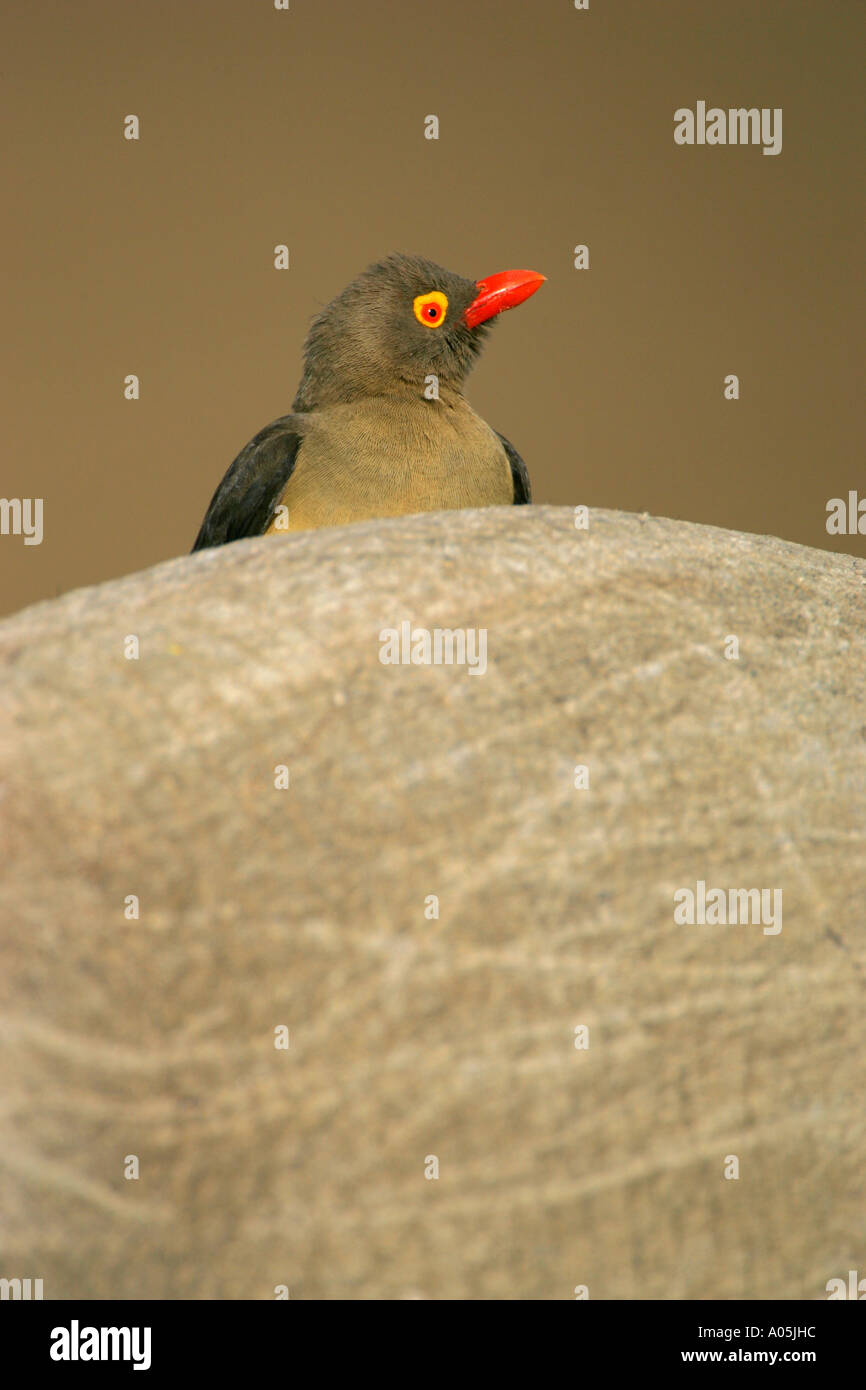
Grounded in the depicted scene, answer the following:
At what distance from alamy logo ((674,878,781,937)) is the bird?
0.66 metres

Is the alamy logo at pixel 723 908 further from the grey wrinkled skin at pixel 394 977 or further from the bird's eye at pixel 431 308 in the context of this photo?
the bird's eye at pixel 431 308

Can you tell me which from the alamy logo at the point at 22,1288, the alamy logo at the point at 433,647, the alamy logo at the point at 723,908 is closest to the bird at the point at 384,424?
the alamy logo at the point at 433,647

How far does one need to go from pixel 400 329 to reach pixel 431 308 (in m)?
0.05

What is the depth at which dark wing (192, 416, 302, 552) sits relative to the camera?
54.4 inches

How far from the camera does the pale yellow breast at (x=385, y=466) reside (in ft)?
4.42

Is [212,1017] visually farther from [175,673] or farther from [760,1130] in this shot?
[760,1130]

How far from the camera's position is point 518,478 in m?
1.50

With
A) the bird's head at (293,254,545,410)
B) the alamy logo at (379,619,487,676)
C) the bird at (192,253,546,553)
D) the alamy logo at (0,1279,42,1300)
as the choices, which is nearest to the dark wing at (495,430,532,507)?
the bird at (192,253,546,553)

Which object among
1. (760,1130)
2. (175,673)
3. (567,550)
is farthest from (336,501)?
(760,1130)

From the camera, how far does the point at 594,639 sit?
2.84 ft

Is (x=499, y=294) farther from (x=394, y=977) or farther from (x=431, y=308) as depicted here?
(x=394, y=977)

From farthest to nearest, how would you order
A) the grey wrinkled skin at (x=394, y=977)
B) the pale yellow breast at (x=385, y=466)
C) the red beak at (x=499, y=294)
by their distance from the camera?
the red beak at (x=499, y=294) < the pale yellow breast at (x=385, y=466) < the grey wrinkled skin at (x=394, y=977)

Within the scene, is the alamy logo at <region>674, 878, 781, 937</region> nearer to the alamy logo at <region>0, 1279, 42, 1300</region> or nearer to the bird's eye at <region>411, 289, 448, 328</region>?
the alamy logo at <region>0, 1279, 42, 1300</region>

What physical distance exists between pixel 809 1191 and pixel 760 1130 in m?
0.05
